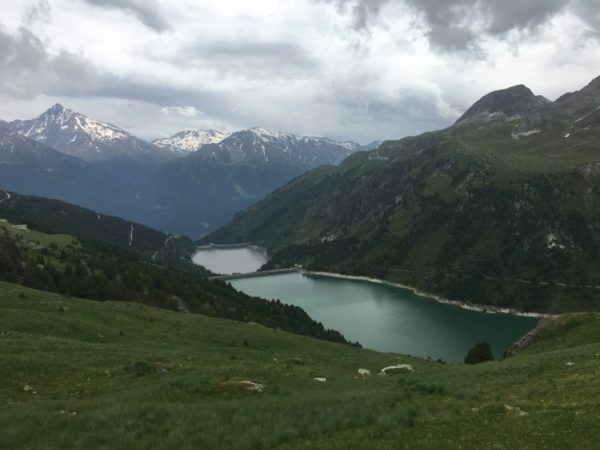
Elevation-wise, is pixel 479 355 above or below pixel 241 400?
below

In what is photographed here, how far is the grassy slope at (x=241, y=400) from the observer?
1911cm

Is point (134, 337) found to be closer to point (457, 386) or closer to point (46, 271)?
point (457, 386)

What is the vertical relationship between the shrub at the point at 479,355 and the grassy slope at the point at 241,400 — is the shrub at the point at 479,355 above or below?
below

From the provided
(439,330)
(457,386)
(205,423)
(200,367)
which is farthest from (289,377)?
(439,330)

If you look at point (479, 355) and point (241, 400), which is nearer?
point (241, 400)

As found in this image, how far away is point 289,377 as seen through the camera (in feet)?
115

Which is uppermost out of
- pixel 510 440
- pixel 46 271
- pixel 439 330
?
pixel 510 440

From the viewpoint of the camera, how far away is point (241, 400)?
25891mm

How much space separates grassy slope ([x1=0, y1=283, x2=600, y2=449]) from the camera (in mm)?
19109

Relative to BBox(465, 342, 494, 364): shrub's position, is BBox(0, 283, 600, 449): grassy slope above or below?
above

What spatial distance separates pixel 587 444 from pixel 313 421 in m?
10.7

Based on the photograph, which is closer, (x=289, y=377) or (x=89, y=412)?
(x=89, y=412)

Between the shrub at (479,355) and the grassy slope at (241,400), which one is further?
the shrub at (479,355)

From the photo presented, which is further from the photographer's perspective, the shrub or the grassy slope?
the shrub
